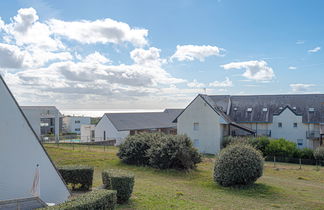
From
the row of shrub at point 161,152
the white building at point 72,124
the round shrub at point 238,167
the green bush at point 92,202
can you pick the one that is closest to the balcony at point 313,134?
the row of shrub at point 161,152

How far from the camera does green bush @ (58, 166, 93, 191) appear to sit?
11.9m

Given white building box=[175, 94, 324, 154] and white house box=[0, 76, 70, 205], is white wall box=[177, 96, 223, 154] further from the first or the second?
white house box=[0, 76, 70, 205]

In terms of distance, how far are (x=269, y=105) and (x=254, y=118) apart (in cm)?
343

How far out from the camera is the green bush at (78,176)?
1195 centimetres

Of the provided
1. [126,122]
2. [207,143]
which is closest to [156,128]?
[126,122]

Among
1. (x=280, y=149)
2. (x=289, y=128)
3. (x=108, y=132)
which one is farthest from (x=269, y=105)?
(x=108, y=132)

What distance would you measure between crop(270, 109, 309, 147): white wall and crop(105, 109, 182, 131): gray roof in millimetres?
22386

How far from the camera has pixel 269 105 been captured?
148 ft

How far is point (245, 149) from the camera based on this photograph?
1616 centimetres

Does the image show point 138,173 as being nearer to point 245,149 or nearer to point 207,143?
point 245,149

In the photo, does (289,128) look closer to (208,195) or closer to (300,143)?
(300,143)

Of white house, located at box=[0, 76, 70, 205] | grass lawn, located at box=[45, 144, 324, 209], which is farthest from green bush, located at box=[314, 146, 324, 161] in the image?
white house, located at box=[0, 76, 70, 205]

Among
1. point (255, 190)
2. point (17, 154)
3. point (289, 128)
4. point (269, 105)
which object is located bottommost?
point (255, 190)

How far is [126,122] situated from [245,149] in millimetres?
37346
